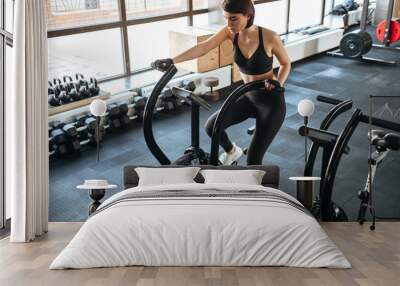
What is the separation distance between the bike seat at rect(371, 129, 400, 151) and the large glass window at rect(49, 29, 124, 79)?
397 centimetres

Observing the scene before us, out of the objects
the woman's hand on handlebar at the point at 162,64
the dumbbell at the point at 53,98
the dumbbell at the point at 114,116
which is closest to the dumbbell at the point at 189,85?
the dumbbell at the point at 114,116

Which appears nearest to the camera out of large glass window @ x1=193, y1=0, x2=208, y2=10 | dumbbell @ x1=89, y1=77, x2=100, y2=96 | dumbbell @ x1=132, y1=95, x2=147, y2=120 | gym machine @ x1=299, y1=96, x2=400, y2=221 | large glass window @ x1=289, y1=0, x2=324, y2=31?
gym machine @ x1=299, y1=96, x2=400, y2=221

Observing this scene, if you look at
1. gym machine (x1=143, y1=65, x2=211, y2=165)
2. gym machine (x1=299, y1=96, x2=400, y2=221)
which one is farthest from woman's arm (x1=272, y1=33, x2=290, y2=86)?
gym machine (x1=143, y1=65, x2=211, y2=165)

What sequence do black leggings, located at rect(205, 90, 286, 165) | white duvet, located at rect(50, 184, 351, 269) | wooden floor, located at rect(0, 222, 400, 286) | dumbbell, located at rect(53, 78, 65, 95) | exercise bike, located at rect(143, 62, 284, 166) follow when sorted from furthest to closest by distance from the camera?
1. dumbbell, located at rect(53, 78, 65, 95)
2. black leggings, located at rect(205, 90, 286, 165)
3. exercise bike, located at rect(143, 62, 284, 166)
4. white duvet, located at rect(50, 184, 351, 269)
5. wooden floor, located at rect(0, 222, 400, 286)

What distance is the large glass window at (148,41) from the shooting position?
6680mm

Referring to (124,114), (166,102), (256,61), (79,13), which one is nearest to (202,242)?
(256,61)

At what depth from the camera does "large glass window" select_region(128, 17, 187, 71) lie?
6680 millimetres

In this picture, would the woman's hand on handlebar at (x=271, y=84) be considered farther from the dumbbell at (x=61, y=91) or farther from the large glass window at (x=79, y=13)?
the large glass window at (x=79, y=13)

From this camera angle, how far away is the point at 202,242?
268 centimetres

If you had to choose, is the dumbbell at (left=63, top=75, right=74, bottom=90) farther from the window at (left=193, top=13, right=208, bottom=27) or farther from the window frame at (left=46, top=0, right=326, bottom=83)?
the window at (left=193, top=13, right=208, bottom=27)

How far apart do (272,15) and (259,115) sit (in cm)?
475

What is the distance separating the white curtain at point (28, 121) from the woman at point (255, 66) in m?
1.30

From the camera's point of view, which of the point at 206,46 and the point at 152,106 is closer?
the point at 152,106

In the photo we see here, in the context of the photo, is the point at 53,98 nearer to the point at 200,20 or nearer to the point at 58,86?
the point at 58,86
